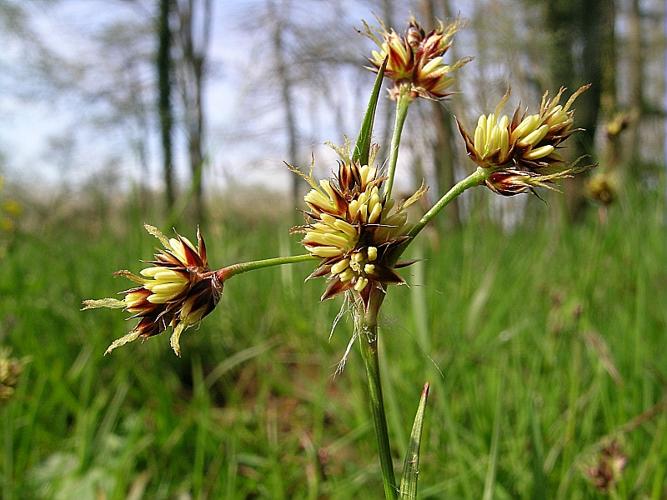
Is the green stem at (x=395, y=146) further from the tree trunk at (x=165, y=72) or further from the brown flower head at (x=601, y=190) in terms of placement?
the tree trunk at (x=165, y=72)

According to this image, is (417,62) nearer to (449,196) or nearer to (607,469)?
(449,196)

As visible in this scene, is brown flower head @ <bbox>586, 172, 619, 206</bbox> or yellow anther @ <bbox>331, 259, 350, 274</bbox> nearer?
yellow anther @ <bbox>331, 259, 350, 274</bbox>

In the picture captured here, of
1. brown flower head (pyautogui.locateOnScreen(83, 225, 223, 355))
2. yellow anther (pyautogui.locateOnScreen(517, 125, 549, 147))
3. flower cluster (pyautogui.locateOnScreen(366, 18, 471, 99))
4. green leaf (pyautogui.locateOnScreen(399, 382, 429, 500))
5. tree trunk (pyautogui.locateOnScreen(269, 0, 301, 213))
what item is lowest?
green leaf (pyautogui.locateOnScreen(399, 382, 429, 500))

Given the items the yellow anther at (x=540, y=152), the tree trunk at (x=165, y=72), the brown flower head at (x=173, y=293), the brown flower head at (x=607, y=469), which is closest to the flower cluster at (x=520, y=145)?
the yellow anther at (x=540, y=152)

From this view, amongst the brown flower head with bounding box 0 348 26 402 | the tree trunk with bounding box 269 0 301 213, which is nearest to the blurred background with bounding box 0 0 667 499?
the brown flower head with bounding box 0 348 26 402

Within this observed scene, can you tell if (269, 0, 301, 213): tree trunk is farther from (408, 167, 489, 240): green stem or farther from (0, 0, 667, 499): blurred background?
(408, 167, 489, 240): green stem

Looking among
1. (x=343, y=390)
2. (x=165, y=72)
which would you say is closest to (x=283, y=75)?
(x=165, y=72)

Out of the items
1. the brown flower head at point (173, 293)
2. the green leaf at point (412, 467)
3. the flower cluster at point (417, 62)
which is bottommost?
the green leaf at point (412, 467)
